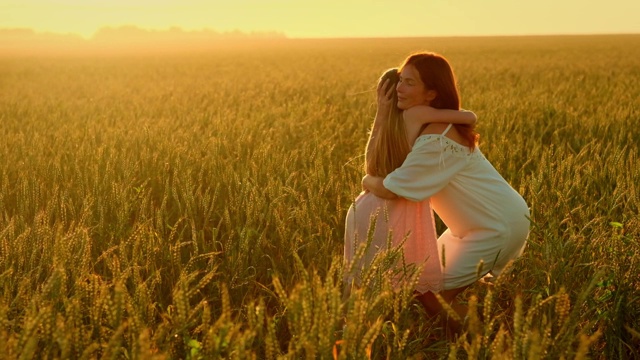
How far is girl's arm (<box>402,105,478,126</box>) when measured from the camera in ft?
8.05

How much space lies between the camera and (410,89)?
2.53 m

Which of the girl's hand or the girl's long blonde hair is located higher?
the girl's hand

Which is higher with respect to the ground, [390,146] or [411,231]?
[390,146]

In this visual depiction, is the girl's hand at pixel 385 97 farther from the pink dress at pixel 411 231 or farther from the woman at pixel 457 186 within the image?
the pink dress at pixel 411 231

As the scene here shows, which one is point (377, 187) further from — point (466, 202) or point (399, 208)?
point (466, 202)

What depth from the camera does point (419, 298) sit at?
8.47ft

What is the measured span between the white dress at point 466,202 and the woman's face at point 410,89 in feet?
0.56

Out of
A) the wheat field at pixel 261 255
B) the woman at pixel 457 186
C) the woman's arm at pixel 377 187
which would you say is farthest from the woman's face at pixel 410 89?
the wheat field at pixel 261 255

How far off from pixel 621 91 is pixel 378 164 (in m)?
8.28

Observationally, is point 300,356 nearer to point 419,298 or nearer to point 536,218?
point 419,298

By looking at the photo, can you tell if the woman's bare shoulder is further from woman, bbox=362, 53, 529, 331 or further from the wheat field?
the wheat field

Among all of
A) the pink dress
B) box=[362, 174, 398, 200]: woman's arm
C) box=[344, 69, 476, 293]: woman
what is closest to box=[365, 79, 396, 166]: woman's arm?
box=[344, 69, 476, 293]: woman

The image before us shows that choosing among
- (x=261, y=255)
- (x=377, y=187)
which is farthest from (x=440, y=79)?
(x=261, y=255)

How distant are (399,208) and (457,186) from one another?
25cm
